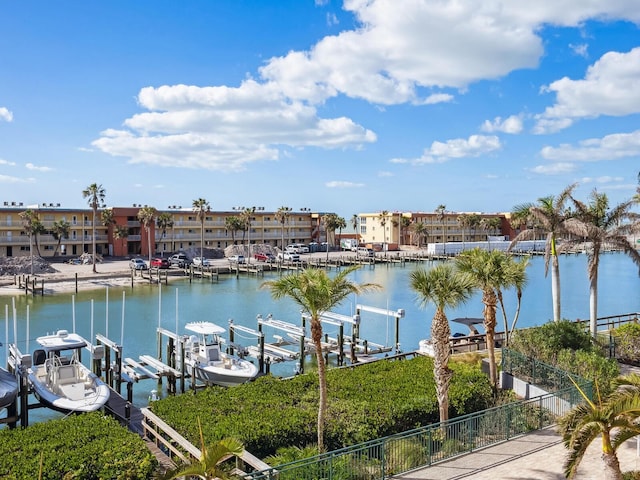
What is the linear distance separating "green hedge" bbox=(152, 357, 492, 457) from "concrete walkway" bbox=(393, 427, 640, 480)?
277 centimetres

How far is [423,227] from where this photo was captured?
122250 millimetres

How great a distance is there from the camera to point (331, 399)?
19562 mm

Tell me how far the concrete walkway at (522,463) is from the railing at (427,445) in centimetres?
33

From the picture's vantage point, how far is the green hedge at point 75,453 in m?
14.3

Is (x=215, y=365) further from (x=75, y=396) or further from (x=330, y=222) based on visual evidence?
(x=330, y=222)

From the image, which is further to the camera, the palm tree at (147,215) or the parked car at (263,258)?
the parked car at (263,258)

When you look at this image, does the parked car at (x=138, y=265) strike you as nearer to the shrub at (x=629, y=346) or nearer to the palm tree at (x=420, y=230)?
the shrub at (x=629, y=346)

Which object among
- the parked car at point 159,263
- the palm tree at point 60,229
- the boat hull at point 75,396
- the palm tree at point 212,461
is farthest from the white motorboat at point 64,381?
the palm tree at point 60,229

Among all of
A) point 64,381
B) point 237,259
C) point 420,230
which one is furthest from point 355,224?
point 64,381

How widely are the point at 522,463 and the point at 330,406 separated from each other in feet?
20.1

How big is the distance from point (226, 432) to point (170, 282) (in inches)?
2388

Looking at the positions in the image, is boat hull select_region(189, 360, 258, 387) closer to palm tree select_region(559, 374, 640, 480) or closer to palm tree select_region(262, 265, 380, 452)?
palm tree select_region(262, 265, 380, 452)

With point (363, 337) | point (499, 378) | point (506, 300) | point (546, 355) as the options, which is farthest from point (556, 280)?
point (506, 300)

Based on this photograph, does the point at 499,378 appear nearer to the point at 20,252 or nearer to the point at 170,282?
the point at 170,282
